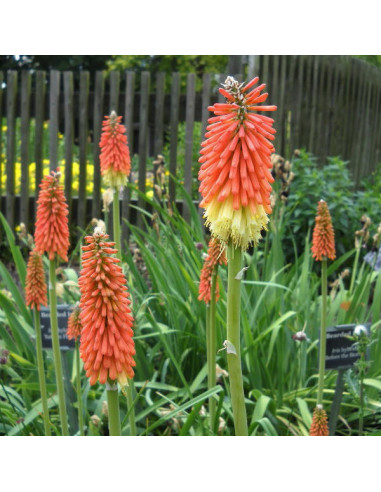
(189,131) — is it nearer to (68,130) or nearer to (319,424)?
(68,130)

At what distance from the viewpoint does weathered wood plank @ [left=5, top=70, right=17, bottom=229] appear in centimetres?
627

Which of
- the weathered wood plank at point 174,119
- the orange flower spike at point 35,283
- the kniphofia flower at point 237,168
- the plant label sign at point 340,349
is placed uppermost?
the weathered wood plank at point 174,119

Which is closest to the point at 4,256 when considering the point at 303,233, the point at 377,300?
the point at 303,233

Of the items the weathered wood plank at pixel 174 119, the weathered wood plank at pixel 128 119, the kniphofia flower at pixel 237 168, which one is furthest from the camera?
the weathered wood plank at pixel 128 119

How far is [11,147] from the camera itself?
6266 millimetres

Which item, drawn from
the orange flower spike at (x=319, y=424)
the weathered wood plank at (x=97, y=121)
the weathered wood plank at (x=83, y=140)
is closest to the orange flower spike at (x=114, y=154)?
the orange flower spike at (x=319, y=424)

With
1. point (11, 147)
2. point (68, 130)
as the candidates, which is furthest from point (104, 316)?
point (11, 147)

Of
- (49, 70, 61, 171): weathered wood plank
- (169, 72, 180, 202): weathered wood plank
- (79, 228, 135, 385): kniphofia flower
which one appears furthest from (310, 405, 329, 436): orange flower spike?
(49, 70, 61, 171): weathered wood plank

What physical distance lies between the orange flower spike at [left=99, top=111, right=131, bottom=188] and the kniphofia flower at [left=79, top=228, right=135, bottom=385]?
122 cm

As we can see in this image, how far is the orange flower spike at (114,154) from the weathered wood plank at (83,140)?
3.62m

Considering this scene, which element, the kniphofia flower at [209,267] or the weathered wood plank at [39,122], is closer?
the kniphofia flower at [209,267]

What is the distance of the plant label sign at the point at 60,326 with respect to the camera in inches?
88.0

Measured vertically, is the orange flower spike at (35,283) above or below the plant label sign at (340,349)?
above

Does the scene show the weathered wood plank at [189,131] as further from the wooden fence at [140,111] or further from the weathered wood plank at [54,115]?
the weathered wood plank at [54,115]
